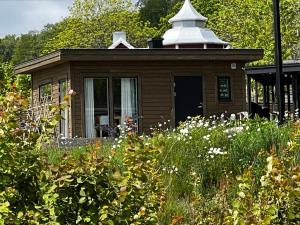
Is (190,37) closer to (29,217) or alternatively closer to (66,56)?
(66,56)

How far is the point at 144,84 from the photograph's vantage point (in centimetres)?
2075

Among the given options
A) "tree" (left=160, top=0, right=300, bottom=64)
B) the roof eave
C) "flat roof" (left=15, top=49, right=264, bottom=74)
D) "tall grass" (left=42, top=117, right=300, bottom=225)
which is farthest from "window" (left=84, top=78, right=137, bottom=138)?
"tree" (left=160, top=0, right=300, bottom=64)

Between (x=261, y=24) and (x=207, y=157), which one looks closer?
(x=207, y=157)

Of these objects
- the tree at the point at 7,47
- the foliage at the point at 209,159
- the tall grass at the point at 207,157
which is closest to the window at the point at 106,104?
the foliage at the point at 209,159

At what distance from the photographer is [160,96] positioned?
2078 cm

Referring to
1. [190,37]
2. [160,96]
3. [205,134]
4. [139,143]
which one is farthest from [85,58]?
[190,37]

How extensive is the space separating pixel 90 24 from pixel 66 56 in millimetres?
34456

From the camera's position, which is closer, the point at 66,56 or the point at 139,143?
the point at 139,143

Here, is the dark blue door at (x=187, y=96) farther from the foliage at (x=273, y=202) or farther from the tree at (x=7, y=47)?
the tree at (x=7, y=47)

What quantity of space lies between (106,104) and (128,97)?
0.66 m

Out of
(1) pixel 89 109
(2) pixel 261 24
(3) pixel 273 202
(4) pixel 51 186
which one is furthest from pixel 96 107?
(2) pixel 261 24

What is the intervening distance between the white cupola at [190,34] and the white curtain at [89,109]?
17215 mm

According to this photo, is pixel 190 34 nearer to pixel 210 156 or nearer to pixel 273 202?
pixel 210 156

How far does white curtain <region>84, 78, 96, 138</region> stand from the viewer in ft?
66.1
